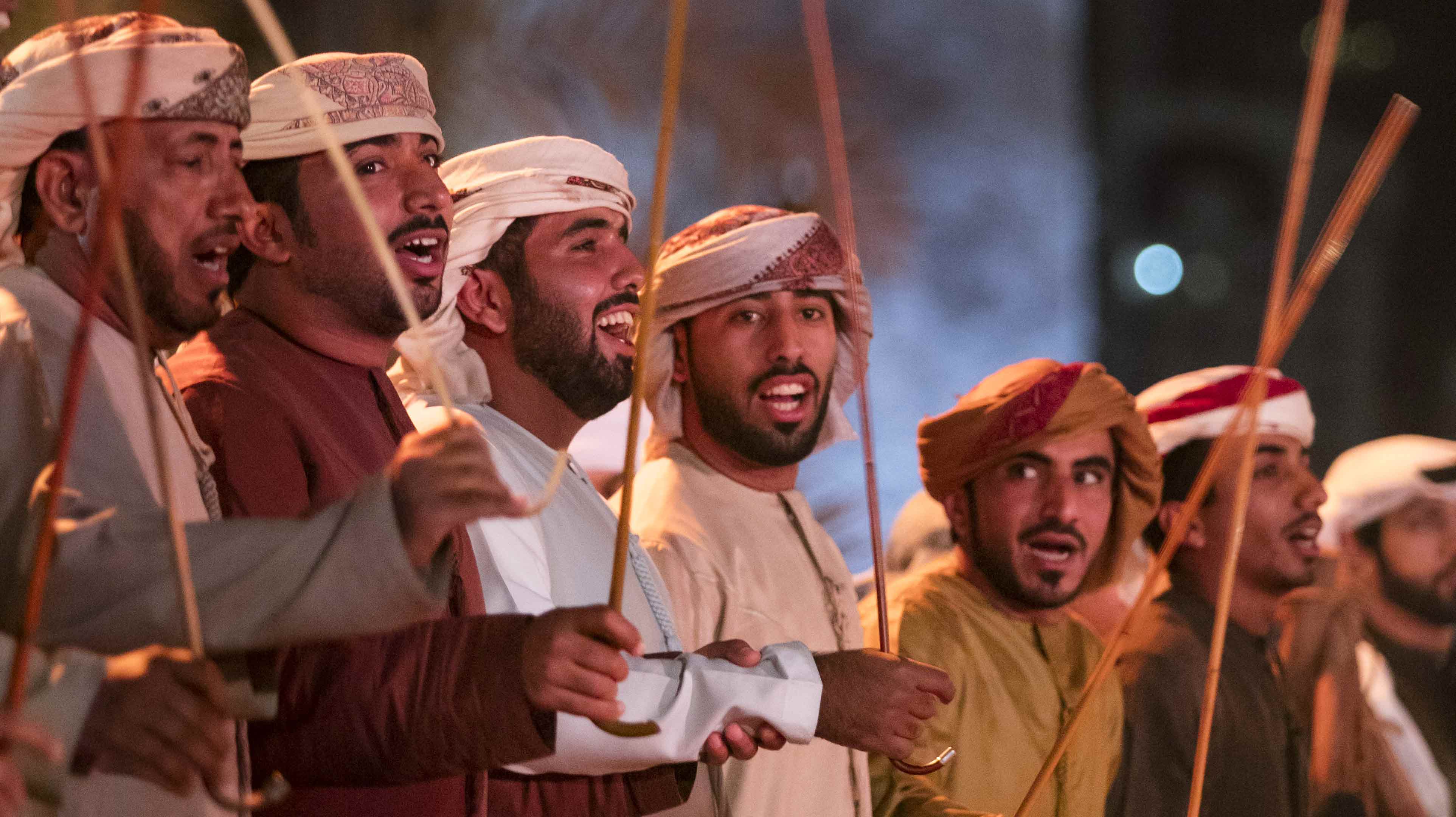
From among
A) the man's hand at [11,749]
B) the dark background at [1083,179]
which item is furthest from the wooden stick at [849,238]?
the dark background at [1083,179]

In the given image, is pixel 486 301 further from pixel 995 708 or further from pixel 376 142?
pixel 995 708

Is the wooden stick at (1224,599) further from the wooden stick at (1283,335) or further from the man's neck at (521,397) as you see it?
the man's neck at (521,397)

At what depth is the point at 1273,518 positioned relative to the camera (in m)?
3.47

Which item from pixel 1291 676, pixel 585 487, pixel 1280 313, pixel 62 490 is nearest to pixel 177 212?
pixel 62 490

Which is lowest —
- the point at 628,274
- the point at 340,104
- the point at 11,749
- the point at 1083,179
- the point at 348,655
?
the point at 11,749

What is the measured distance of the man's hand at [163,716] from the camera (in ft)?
4.21

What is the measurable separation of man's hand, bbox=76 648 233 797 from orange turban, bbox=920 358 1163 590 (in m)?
1.96

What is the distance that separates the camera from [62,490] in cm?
137

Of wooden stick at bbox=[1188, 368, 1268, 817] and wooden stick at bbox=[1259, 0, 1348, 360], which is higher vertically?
wooden stick at bbox=[1259, 0, 1348, 360]

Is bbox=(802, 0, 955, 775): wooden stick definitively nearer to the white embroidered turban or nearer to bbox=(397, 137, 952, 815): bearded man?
bbox=(397, 137, 952, 815): bearded man

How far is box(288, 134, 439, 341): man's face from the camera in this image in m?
2.04

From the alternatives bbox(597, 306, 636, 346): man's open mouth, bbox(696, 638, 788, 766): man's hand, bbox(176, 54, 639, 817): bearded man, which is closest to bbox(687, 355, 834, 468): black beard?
bbox(597, 306, 636, 346): man's open mouth

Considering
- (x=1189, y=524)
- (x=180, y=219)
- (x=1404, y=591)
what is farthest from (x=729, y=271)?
(x=1404, y=591)

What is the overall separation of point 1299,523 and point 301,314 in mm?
2367
